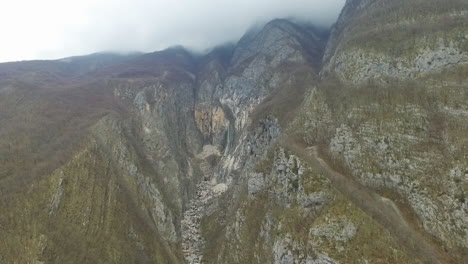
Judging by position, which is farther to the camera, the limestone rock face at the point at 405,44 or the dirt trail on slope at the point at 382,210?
the limestone rock face at the point at 405,44

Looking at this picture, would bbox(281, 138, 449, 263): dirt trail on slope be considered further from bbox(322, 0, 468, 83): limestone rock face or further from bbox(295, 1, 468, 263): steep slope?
bbox(322, 0, 468, 83): limestone rock face

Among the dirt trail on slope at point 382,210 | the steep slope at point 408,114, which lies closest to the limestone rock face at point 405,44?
the steep slope at point 408,114

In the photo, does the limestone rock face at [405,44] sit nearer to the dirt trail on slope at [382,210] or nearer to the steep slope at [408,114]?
the steep slope at [408,114]

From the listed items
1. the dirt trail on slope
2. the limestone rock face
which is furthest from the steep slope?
the dirt trail on slope

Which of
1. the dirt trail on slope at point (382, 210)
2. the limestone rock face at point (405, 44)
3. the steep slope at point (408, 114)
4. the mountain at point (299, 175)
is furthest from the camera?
the limestone rock face at point (405, 44)

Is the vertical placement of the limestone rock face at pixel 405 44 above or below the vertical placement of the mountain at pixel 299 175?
above

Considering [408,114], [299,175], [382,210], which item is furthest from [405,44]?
[382,210]
